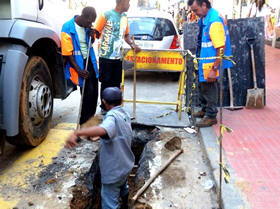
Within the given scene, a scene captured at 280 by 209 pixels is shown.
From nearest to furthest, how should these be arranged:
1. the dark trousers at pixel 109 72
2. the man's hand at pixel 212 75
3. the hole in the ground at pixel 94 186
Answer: the hole in the ground at pixel 94 186
the man's hand at pixel 212 75
the dark trousers at pixel 109 72

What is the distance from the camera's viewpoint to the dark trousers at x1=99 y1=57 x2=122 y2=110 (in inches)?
185

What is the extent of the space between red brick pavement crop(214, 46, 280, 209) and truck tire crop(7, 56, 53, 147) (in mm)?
2368

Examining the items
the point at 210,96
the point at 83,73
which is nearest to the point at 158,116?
the point at 210,96

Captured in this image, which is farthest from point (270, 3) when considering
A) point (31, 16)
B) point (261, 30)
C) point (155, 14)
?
point (31, 16)

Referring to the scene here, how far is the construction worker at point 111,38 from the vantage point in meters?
4.48

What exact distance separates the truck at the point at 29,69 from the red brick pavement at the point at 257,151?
2382mm

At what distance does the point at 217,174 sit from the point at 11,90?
2.31 m

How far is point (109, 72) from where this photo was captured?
475 cm

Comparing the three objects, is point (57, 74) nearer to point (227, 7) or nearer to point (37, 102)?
point (37, 102)

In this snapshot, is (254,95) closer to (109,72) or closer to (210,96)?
(210,96)

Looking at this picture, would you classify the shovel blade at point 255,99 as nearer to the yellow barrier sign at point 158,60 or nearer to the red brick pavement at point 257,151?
the red brick pavement at point 257,151

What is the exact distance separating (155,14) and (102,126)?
Answer: 6594mm

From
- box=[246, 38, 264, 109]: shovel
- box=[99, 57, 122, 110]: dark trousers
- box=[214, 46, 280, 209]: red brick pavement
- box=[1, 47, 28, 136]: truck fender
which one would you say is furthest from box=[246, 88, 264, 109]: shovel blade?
box=[1, 47, 28, 136]: truck fender

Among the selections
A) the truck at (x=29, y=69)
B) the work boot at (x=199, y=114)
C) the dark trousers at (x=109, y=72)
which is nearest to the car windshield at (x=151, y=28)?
the dark trousers at (x=109, y=72)
